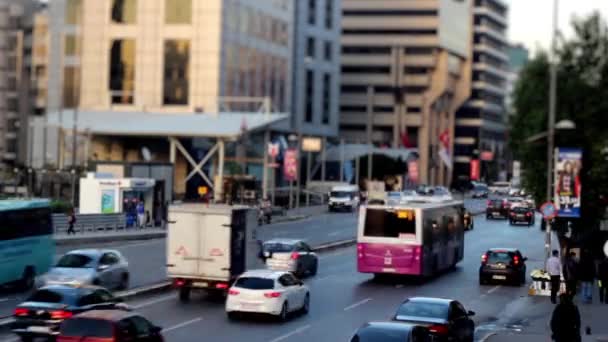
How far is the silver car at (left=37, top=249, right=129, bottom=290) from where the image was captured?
34472mm

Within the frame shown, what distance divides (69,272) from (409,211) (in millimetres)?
13064

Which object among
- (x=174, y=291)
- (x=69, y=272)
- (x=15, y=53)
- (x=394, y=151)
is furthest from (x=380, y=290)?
(x=15, y=53)

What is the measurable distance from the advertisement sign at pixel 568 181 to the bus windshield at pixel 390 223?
8751 mm

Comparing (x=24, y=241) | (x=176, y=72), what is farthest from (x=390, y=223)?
(x=176, y=72)

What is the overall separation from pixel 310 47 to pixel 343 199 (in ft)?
143

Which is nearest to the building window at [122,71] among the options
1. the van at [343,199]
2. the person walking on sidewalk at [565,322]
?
the van at [343,199]

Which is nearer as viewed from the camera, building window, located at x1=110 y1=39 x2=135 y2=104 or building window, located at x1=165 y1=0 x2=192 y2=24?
building window, located at x1=165 y1=0 x2=192 y2=24

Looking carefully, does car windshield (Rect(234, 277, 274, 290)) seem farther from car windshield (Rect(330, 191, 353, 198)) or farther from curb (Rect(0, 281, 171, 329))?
car windshield (Rect(330, 191, 353, 198))

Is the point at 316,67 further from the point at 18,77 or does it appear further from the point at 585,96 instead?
the point at 585,96

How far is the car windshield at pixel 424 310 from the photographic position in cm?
2634

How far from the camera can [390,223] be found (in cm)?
4291

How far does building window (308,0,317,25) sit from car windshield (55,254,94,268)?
340 ft

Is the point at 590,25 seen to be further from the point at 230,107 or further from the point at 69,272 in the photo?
the point at 230,107

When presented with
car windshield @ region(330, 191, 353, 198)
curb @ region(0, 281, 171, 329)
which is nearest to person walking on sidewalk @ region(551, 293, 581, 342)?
curb @ region(0, 281, 171, 329)
